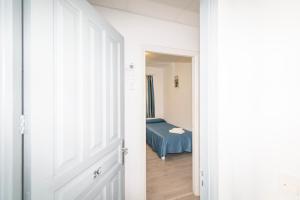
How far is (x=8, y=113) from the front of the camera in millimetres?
573

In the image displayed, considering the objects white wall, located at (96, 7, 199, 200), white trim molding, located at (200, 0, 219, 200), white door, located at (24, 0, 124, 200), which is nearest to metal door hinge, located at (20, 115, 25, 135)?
white door, located at (24, 0, 124, 200)

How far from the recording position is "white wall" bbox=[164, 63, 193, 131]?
454 centimetres

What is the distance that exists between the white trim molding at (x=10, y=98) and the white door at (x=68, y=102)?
0.04 metres

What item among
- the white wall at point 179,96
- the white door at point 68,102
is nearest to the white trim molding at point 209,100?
the white door at point 68,102

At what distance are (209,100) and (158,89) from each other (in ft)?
18.5

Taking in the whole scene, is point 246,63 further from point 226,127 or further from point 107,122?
point 107,122

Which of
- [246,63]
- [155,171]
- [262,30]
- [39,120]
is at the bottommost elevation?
[155,171]

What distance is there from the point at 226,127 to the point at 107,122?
88 centimetres

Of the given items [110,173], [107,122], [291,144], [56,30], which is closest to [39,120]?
[56,30]

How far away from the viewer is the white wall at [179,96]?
179 inches

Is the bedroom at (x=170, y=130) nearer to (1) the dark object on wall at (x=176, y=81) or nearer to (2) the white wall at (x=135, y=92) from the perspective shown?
(1) the dark object on wall at (x=176, y=81)

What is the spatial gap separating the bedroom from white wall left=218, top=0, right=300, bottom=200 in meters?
1.42

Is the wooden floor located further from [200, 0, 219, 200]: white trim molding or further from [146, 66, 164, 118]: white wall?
[146, 66, 164, 118]: white wall

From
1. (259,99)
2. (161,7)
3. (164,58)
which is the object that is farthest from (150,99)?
(259,99)
